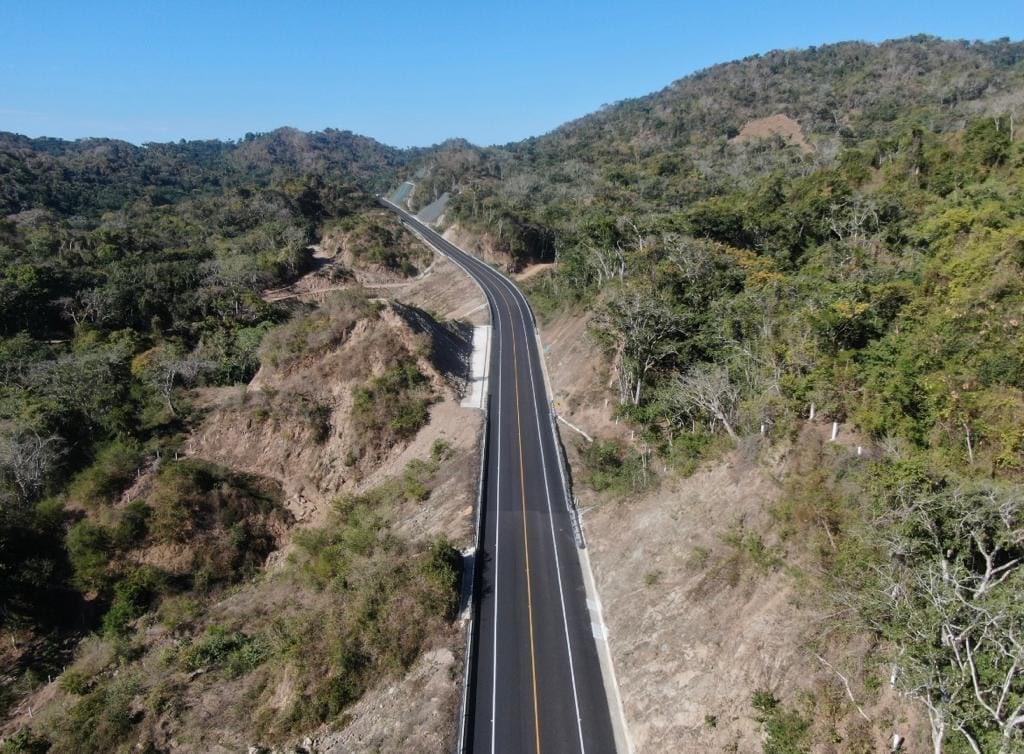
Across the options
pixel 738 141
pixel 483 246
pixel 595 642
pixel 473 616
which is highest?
pixel 738 141

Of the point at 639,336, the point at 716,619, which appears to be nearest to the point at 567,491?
the point at 639,336

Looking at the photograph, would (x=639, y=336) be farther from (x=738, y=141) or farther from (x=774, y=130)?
(x=774, y=130)

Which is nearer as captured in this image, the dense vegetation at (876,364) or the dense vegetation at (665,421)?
the dense vegetation at (876,364)

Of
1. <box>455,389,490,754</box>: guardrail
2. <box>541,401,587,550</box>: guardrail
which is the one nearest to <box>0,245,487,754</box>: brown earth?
<box>455,389,490,754</box>: guardrail

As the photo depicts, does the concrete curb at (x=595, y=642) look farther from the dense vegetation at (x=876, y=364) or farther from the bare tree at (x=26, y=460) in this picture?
the bare tree at (x=26, y=460)

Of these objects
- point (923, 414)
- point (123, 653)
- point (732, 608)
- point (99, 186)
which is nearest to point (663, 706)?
point (732, 608)

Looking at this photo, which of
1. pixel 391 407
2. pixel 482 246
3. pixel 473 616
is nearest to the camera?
pixel 473 616

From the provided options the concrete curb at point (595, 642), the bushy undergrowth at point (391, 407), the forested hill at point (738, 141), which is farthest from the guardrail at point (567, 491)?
the forested hill at point (738, 141)
